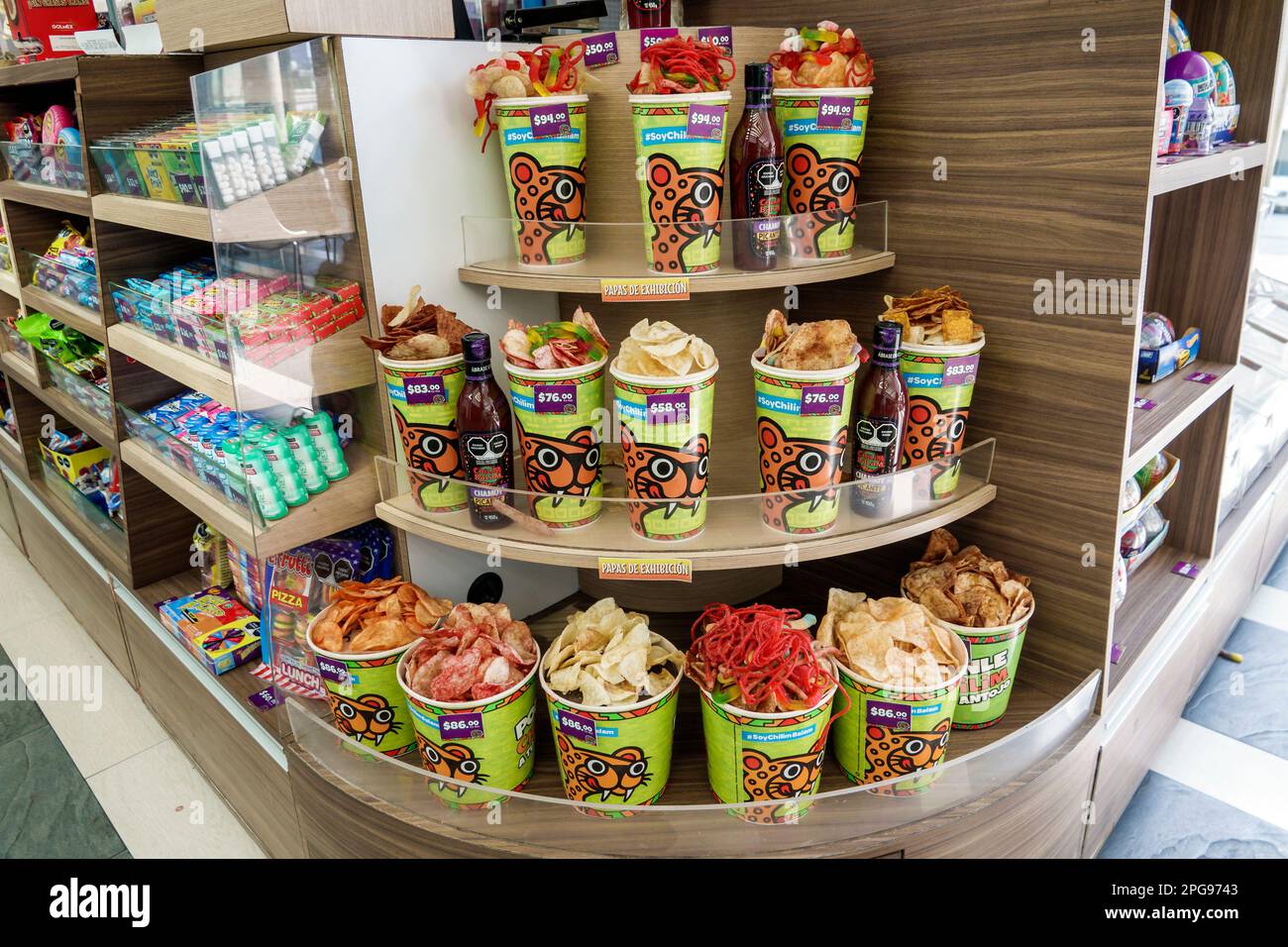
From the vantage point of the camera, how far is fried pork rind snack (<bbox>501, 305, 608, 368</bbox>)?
1.54 m

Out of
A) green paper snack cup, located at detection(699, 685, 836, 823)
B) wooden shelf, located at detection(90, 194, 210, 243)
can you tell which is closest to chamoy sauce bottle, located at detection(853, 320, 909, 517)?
green paper snack cup, located at detection(699, 685, 836, 823)

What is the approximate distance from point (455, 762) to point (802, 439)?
88cm

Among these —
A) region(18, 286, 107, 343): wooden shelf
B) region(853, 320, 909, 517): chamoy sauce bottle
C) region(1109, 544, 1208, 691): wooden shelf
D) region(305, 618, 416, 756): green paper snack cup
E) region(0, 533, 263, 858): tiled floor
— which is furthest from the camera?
region(18, 286, 107, 343): wooden shelf

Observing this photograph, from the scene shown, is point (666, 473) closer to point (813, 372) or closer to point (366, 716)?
point (813, 372)

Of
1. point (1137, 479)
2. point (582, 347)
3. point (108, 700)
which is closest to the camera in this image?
point (582, 347)

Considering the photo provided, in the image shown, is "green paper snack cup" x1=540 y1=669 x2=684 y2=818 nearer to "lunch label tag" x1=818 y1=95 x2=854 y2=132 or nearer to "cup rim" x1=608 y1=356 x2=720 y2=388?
"cup rim" x1=608 y1=356 x2=720 y2=388

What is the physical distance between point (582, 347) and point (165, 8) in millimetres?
1308

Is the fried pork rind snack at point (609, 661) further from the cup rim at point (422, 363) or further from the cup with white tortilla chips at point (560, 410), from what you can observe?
the cup rim at point (422, 363)

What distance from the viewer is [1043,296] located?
1640 millimetres

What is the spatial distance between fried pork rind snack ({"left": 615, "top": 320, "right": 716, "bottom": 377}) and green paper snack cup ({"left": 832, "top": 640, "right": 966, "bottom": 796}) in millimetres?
624

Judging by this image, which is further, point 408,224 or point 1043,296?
point 408,224

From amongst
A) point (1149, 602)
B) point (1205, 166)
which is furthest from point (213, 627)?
point (1205, 166)
